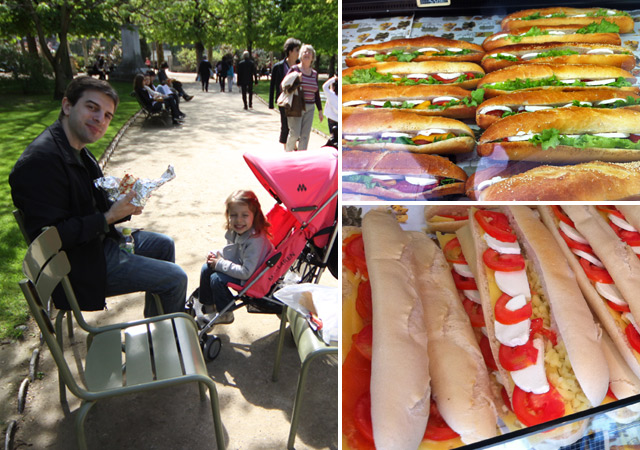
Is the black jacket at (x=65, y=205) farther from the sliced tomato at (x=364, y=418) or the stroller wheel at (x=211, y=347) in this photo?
the sliced tomato at (x=364, y=418)

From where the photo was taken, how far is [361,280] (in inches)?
74.4

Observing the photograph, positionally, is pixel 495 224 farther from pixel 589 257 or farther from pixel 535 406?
pixel 535 406

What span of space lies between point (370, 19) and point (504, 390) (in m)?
1.19

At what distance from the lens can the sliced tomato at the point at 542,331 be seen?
1775 millimetres

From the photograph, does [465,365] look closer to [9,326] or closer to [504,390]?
[504,390]

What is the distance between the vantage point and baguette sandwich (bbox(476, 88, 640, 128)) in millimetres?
1295

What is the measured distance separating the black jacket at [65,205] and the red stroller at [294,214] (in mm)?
805

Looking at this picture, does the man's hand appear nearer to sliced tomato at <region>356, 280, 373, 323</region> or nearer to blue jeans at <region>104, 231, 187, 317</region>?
blue jeans at <region>104, 231, 187, 317</region>

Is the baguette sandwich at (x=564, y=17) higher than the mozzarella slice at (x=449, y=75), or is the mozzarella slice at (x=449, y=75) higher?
the baguette sandwich at (x=564, y=17)

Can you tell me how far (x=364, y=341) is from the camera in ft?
5.38

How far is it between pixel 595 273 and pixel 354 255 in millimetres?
919

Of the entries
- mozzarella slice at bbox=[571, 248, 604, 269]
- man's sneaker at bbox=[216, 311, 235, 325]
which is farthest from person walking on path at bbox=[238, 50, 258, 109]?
mozzarella slice at bbox=[571, 248, 604, 269]

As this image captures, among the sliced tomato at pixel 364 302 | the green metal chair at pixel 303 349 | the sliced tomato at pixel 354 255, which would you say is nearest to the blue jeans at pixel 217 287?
the green metal chair at pixel 303 349

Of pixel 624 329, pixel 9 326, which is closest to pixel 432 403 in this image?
pixel 624 329
